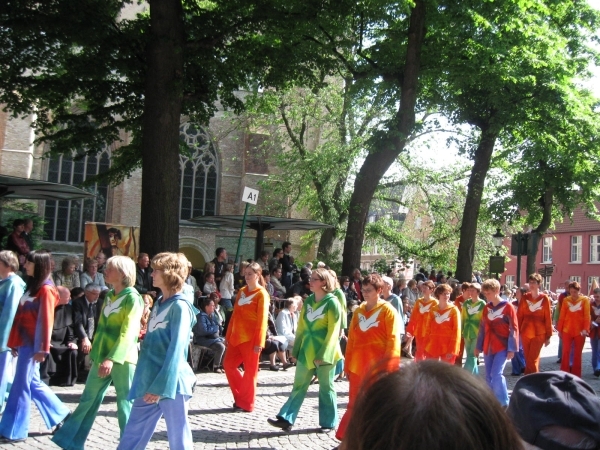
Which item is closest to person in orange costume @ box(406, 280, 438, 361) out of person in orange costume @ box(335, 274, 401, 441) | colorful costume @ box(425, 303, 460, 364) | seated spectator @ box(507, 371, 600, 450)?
colorful costume @ box(425, 303, 460, 364)

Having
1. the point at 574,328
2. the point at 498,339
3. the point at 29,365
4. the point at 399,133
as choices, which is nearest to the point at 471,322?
the point at 498,339

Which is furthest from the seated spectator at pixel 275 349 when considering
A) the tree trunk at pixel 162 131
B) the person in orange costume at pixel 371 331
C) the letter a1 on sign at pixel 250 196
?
the person in orange costume at pixel 371 331

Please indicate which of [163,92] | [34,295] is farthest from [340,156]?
[34,295]

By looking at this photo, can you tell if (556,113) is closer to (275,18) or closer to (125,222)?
(275,18)

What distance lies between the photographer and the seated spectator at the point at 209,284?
50.8 ft

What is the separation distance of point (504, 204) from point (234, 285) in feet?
56.1

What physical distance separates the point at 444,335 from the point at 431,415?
967 centimetres

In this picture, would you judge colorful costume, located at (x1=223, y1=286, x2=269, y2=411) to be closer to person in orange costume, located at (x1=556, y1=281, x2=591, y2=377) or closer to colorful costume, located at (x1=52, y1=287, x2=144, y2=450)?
colorful costume, located at (x1=52, y1=287, x2=144, y2=450)

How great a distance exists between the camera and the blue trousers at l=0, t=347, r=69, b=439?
7.21m

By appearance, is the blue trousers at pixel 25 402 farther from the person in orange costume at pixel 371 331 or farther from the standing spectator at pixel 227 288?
the standing spectator at pixel 227 288

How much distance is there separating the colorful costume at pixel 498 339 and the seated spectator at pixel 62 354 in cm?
620

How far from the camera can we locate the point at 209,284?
15.6m

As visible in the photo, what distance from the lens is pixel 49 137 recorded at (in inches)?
723

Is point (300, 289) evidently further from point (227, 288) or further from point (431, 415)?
point (431, 415)
